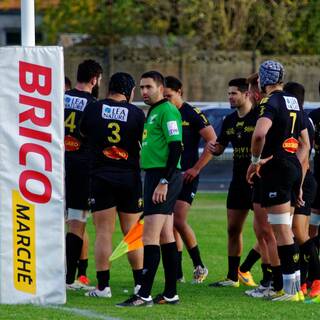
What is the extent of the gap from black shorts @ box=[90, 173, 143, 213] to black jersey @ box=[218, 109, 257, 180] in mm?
1341

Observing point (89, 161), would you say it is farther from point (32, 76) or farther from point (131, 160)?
point (32, 76)

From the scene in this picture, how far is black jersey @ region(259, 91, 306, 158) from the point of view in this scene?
1158cm

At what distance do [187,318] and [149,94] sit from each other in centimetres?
217

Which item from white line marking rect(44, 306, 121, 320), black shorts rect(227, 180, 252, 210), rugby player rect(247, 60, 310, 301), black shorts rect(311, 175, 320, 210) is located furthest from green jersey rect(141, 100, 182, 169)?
black shorts rect(311, 175, 320, 210)

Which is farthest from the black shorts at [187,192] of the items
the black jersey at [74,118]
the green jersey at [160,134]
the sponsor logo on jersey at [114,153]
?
the green jersey at [160,134]

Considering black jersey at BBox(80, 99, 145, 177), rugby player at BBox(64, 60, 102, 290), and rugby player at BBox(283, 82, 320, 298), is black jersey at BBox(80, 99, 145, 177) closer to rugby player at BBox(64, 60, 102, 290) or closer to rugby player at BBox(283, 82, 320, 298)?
rugby player at BBox(64, 60, 102, 290)

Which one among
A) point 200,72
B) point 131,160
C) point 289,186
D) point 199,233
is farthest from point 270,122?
point 200,72

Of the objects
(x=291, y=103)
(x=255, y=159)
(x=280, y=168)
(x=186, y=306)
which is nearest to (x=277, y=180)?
(x=280, y=168)

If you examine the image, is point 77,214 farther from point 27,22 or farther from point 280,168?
point 27,22

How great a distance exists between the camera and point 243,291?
13.0 m

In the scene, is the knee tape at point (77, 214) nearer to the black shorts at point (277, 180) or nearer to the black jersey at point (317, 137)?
the black shorts at point (277, 180)

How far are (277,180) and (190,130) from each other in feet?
8.19

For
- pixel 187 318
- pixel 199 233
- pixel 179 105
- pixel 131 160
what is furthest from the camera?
pixel 199 233

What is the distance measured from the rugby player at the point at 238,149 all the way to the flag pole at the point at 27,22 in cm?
262
